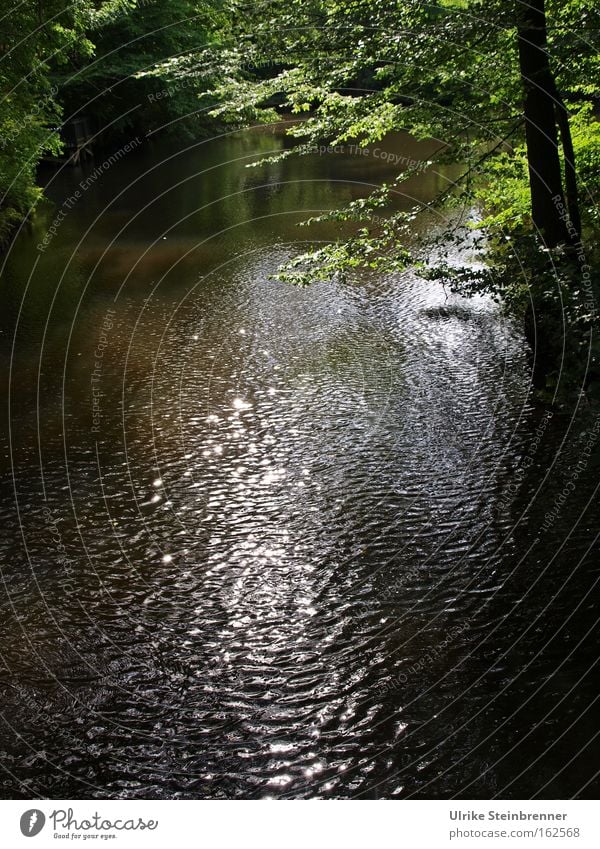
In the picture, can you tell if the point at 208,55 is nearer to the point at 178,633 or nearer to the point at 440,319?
the point at 440,319

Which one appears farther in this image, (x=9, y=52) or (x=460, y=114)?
(x=9, y=52)

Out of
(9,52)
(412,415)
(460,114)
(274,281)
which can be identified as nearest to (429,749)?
(412,415)

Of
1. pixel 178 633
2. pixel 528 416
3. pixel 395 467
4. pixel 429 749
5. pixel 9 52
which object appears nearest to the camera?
pixel 429 749

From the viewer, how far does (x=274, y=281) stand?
1867cm

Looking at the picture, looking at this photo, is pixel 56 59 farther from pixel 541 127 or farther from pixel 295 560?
pixel 295 560

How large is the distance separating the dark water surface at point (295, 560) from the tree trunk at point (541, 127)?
8.49ft

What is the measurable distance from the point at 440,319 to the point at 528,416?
16.3 ft

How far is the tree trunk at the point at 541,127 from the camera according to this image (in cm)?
1012
